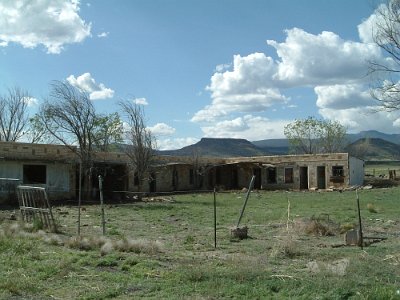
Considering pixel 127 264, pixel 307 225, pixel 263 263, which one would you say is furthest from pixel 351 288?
pixel 307 225

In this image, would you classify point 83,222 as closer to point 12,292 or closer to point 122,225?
point 122,225

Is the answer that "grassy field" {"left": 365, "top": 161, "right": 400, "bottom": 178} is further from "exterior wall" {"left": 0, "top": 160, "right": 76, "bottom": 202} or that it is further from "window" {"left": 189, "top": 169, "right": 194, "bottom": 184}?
"exterior wall" {"left": 0, "top": 160, "right": 76, "bottom": 202}

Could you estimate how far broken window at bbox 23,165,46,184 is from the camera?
32.8 m

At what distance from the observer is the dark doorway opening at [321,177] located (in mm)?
48625

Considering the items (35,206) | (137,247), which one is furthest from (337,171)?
(137,247)

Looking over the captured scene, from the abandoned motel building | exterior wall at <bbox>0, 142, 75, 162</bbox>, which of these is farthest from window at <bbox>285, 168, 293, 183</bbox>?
exterior wall at <bbox>0, 142, 75, 162</bbox>

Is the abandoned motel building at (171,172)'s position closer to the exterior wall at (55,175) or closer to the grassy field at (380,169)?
the exterior wall at (55,175)

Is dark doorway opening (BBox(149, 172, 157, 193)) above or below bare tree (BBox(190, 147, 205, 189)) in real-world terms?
below

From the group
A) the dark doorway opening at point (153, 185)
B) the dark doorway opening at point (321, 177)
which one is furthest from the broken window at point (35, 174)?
the dark doorway opening at point (321, 177)

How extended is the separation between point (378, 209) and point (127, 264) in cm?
1632

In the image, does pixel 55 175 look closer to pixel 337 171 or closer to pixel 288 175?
pixel 288 175

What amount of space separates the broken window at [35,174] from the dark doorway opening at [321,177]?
2669 centimetres

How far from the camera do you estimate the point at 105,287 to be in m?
7.99

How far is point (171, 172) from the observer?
4759 centimetres
